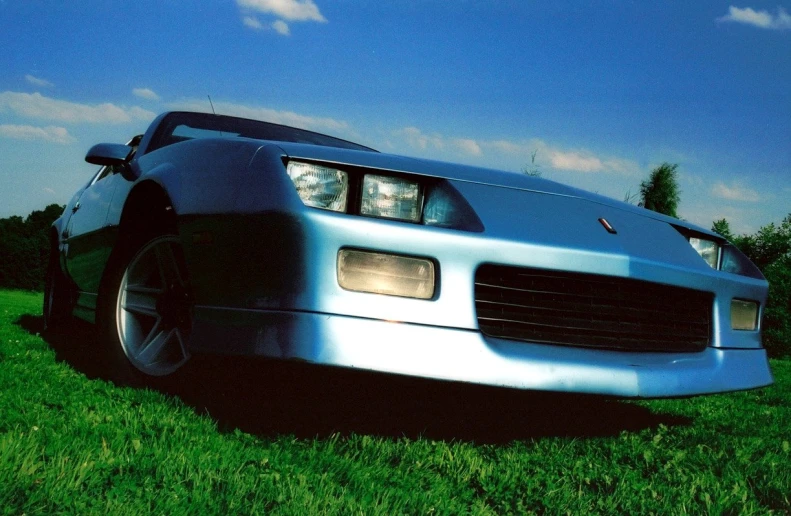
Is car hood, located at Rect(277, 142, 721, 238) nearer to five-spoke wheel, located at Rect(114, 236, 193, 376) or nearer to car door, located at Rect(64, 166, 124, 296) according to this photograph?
five-spoke wheel, located at Rect(114, 236, 193, 376)

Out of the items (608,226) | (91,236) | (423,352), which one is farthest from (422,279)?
(91,236)

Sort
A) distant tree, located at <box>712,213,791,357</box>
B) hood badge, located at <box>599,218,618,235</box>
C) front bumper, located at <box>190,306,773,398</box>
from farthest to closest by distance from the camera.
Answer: distant tree, located at <box>712,213,791,357</box>
hood badge, located at <box>599,218,618,235</box>
front bumper, located at <box>190,306,773,398</box>

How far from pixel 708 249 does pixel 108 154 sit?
2812 millimetres

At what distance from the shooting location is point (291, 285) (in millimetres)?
2076

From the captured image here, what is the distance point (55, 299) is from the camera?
505 centimetres

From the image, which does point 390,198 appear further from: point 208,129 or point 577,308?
point 208,129

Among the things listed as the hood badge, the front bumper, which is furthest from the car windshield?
the hood badge

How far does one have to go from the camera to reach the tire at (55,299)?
4938mm

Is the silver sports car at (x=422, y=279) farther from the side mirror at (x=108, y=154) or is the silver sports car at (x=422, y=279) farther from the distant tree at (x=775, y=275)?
the distant tree at (x=775, y=275)

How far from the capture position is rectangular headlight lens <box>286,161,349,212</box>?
7.16ft

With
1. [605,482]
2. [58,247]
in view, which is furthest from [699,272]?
[58,247]

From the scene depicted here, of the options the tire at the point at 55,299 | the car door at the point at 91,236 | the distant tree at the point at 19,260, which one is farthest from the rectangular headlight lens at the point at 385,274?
the distant tree at the point at 19,260

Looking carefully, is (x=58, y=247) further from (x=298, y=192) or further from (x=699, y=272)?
(x=699, y=272)

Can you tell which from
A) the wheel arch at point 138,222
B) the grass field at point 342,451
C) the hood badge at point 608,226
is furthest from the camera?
the wheel arch at point 138,222
